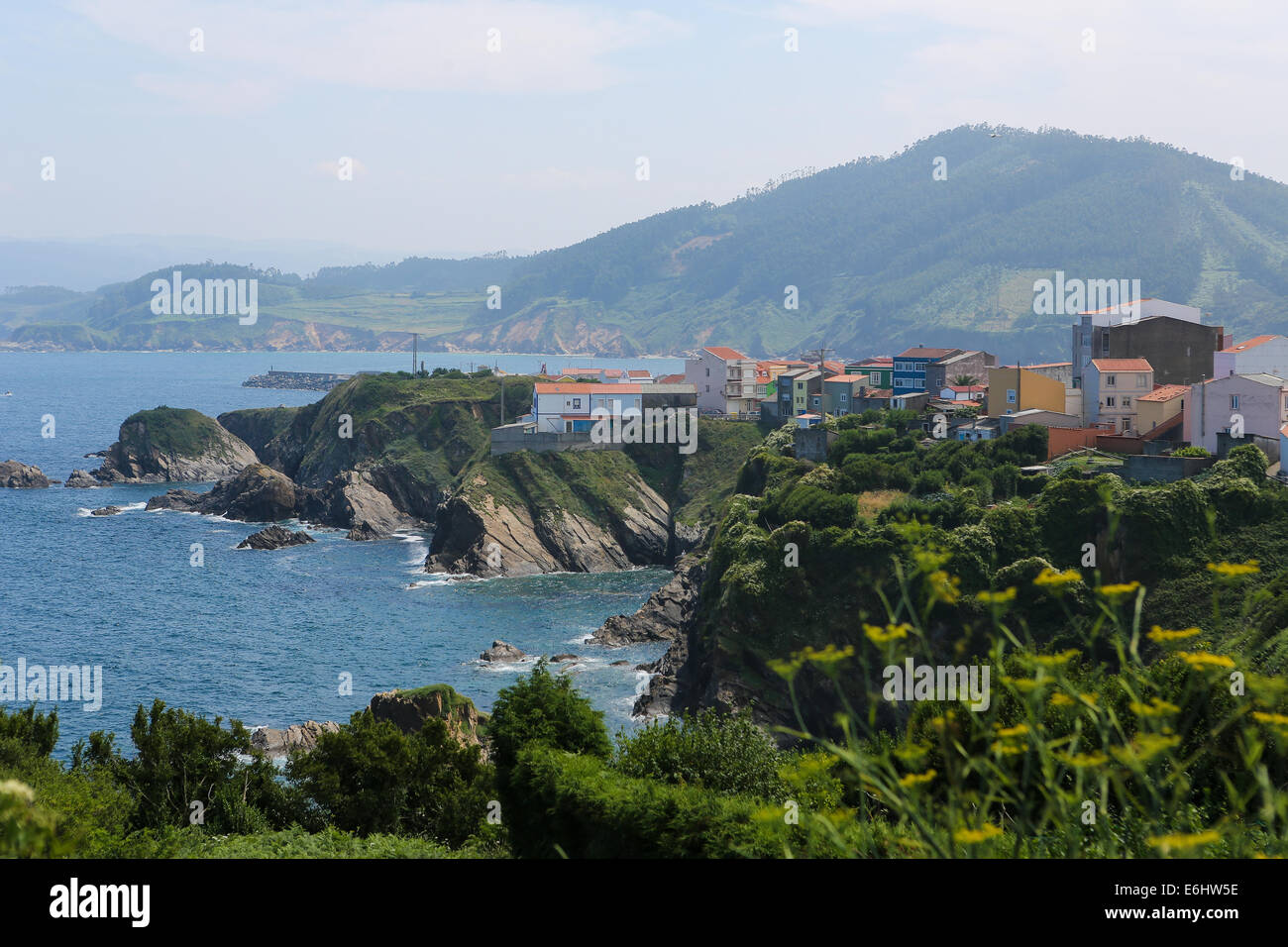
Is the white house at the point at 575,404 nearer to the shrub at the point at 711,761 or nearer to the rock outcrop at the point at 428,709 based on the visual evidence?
the rock outcrop at the point at 428,709

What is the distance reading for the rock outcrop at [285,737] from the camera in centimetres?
4266

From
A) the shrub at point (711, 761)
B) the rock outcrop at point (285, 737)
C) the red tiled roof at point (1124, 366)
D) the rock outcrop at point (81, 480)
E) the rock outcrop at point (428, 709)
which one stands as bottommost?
the rock outcrop at point (285, 737)

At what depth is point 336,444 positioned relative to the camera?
10825 centimetres

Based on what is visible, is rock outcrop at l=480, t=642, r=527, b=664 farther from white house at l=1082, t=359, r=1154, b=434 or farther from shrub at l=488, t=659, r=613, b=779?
white house at l=1082, t=359, r=1154, b=434

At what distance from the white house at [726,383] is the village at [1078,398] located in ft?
1.03

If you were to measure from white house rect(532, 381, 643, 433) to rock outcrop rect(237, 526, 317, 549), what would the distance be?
21317 mm

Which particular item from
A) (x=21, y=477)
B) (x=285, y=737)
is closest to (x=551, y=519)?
(x=285, y=737)

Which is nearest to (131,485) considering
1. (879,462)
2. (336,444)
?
(336,444)

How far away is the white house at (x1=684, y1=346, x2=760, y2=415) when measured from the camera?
4065 inches

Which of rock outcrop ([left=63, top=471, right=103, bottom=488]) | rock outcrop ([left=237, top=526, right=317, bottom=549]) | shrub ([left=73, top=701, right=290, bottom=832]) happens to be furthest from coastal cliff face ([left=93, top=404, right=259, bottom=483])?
shrub ([left=73, top=701, right=290, bottom=832])

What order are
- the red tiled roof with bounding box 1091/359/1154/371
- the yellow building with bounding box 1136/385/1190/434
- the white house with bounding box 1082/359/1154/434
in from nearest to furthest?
the yellow building with bounding box 1136/385/1190/434, the white house with bounding box 1082/359/1154/434, the red tiled roof with bounding box 1091/359/1154/371

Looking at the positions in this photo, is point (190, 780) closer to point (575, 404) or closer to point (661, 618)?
point (661, 618)

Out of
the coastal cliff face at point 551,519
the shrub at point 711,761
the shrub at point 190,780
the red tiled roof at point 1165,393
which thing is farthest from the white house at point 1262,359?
the shrub at point 190,780
